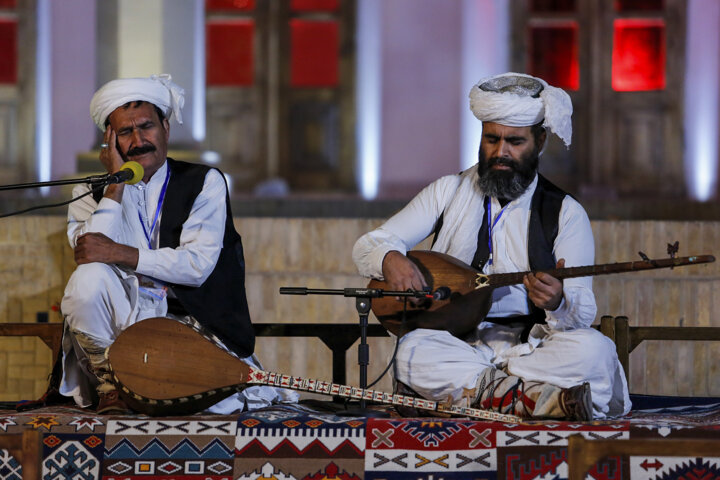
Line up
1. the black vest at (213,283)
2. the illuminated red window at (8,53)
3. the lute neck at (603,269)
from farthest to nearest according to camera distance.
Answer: the illuminated red window at (8,53)
the black vest at (213,283)
the lute neck at (603,269)

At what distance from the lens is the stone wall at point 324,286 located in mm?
5438

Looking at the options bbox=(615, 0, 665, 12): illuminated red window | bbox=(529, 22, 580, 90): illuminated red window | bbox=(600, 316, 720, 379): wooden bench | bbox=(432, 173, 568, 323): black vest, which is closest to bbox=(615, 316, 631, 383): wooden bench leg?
bbox=(600, 316, 720, 379): wooden bench

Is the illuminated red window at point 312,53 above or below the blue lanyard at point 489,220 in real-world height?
above

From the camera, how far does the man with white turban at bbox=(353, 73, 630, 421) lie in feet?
12.3

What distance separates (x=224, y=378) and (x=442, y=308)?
31.4 inches

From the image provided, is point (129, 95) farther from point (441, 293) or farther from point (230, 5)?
point (230, 5)

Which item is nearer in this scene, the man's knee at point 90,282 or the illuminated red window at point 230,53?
the man's knee at point 90,282

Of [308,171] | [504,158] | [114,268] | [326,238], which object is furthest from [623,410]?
[308,171]

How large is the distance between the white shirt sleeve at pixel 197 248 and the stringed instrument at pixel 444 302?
0.59 m

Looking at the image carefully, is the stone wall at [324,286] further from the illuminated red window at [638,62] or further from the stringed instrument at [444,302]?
the illuminated red window at [638,62]

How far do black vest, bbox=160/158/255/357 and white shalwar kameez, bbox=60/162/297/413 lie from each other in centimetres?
4

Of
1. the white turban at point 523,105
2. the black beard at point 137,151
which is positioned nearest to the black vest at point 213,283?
the black beard at point 137,151

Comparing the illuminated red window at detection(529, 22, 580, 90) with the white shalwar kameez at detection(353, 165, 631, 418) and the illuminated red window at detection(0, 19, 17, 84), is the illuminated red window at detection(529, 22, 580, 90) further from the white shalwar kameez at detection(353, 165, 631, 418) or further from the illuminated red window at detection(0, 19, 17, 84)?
the white shalwar kameez at detection(353, 165, 631, 418)

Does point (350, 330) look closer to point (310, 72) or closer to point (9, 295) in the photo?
point (9, 295)
